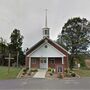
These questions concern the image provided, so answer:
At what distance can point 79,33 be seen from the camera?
70.4 m

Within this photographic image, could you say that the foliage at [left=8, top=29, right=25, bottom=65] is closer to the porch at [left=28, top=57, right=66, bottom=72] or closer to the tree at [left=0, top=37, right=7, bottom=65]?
the tree at [left=0, top=37, right=7, bottom=65]

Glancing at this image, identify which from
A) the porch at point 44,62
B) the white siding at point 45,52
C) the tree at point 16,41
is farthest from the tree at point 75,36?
the white siding at point 45,52

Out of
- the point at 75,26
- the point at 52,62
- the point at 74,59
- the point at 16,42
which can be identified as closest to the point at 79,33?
the point at 75,26

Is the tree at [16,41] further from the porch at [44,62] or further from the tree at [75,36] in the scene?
the porch at [44,62]

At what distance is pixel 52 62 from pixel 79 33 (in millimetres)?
22748

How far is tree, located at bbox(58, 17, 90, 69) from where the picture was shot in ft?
225

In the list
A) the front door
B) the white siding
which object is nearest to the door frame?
the front door

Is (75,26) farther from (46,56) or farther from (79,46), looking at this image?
(46,56)

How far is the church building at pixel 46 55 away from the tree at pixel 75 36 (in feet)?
60.9

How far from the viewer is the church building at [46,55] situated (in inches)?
1887

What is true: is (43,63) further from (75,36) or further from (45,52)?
(75,36)

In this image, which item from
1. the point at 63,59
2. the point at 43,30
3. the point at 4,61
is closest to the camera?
the point at 63,59

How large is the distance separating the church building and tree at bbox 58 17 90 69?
18.6 metres

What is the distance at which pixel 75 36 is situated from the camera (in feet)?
232
